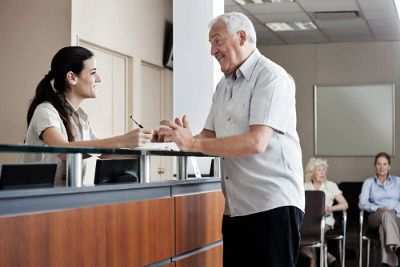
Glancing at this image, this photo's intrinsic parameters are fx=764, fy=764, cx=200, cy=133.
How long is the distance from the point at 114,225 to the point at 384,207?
6.22 m

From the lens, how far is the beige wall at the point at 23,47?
668cm

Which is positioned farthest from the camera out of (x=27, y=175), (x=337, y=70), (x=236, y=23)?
(x=337, y=70)

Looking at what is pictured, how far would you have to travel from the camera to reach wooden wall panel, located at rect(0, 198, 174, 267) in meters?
2.13

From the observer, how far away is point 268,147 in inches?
114

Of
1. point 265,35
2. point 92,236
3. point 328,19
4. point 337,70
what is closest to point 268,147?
point 92,236

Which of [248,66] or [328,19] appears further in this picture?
[328,19]

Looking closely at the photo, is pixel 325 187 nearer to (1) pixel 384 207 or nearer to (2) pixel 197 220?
(1) pixel 384 207

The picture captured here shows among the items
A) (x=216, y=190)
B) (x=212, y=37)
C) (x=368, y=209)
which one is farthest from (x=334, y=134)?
(x=212, y=37)

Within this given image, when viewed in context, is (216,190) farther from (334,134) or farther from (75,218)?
(334,134)

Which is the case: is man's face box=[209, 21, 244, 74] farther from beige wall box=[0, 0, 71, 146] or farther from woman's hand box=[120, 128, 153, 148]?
beige wall box=[0, 0, 71, 146]

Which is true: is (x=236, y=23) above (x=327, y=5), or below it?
Answer: below

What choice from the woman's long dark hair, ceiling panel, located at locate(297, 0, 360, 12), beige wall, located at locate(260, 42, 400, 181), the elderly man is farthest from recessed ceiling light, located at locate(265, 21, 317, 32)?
the elderly man

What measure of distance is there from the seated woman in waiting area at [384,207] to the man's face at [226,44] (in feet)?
18.0

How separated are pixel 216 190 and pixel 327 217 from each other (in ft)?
15.4
